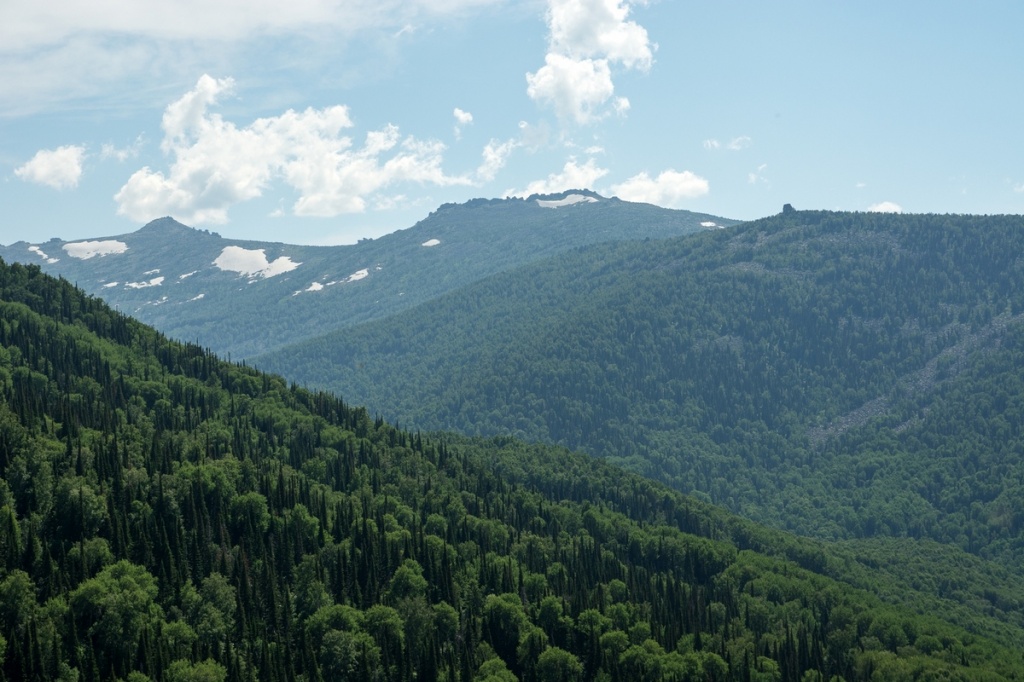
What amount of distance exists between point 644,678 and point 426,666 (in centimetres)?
3370

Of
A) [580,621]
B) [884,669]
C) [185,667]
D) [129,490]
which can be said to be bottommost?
[884,669]

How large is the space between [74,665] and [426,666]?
48.8m

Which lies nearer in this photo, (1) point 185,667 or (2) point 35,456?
(1) point 185,667

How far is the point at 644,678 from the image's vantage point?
170 meters

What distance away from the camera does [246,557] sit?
184000 mm

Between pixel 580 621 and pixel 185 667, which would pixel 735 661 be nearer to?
pixel 580 621

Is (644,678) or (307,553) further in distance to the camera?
(307,553)

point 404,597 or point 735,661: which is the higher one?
point 404,597

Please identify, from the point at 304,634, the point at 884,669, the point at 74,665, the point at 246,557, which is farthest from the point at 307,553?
the point at 884,669

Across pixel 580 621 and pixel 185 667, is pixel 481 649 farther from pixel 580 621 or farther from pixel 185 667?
pixel 185 667

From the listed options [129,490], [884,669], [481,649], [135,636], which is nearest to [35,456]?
[129,490]

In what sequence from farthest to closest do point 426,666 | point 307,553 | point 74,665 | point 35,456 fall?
point 307,553
point 35,456
point 426,666
point 74,665

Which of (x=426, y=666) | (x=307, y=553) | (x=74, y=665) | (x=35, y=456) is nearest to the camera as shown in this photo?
(x=74, y=665)

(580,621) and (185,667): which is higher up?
(185,667)
